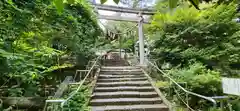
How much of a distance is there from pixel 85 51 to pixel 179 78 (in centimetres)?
381

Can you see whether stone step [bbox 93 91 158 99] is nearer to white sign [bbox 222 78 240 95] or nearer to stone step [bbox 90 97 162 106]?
stone step [bbox 90 97 162 106]

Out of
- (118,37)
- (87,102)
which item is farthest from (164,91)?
(118,37)

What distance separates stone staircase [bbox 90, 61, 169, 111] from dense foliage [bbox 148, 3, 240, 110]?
96cm

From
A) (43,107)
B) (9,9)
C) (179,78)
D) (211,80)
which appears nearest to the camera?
(9,9)

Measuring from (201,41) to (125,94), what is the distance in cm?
343

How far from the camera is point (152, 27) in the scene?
346 inches

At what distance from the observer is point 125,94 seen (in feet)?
20.5

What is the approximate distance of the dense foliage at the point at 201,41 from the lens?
6.99 m

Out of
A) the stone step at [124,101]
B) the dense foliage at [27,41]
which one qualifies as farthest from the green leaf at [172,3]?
the stone step at [124,101]

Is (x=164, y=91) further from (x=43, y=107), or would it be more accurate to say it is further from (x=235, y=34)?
(x=43, y=107)

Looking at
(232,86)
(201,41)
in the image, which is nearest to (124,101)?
(232,86)

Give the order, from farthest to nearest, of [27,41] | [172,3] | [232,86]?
[27,41] → [232,86] → [172,3]

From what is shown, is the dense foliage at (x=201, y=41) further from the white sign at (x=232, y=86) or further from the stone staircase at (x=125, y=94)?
the white sign at (x=232, y=86)

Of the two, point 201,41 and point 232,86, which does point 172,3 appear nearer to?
point 232,86
